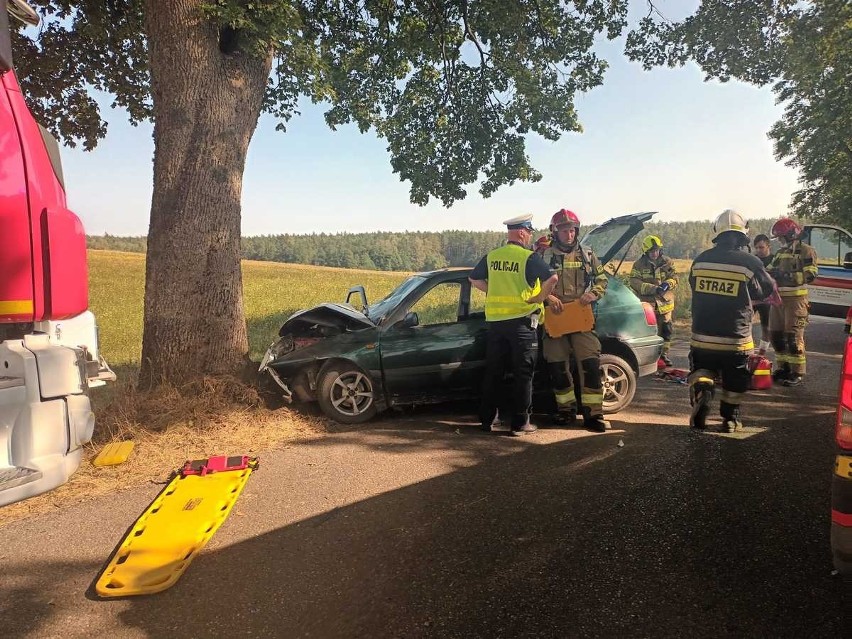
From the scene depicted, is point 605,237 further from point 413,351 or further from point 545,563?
point 545,563

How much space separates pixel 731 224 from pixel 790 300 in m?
2.96

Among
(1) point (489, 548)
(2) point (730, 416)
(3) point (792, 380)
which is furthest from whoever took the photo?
(3) point (792, 380)

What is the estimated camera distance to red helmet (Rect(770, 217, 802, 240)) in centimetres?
679

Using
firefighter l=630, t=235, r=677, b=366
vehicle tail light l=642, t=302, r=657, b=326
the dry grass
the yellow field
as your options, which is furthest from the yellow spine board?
firefighter l=630, t=235, r=677, b=366

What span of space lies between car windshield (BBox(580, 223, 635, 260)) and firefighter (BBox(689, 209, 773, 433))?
1635 millimetres

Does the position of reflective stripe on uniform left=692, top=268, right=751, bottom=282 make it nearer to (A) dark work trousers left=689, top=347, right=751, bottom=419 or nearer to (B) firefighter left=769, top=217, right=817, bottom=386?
(A) dark work trousers left=689, top=347, right=751, bottom=419

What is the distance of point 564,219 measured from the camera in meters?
5.07

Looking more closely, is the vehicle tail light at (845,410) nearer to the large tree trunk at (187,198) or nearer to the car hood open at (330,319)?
the car hood open at (330,319)

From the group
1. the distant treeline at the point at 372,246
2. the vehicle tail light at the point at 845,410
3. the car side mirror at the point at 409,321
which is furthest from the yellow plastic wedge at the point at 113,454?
Result: the distant treeline at the point at 372,246

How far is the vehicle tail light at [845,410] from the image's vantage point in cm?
196

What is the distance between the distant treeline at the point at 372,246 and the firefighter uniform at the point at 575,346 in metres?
47.8

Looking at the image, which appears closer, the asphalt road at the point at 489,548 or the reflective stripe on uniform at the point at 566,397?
the asphalt road at the point at 489,548

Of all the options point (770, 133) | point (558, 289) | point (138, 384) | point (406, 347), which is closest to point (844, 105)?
point (770, 133)

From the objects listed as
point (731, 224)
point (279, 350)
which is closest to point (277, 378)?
point (279, 350)
